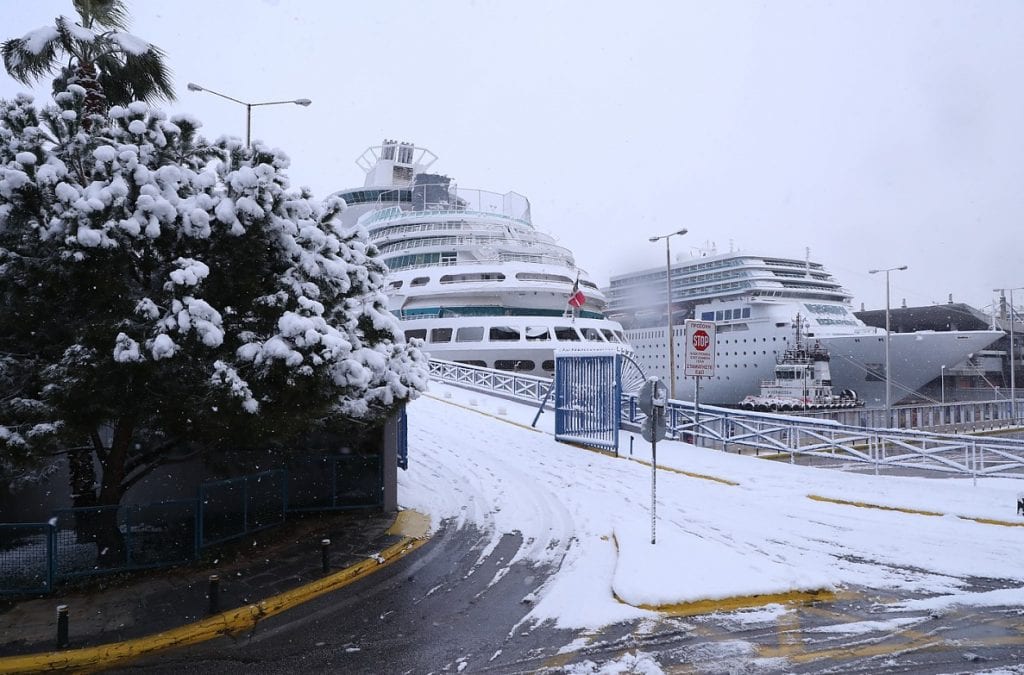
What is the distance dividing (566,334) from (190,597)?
30.8 m

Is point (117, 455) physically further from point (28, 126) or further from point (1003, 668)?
point (1003, 668)

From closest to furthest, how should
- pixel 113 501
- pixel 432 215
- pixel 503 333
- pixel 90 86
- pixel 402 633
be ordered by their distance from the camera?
pixel 402 633 < pixel 113 501 < pixel 90 86 < pixel 503 333 < pixel 432 215

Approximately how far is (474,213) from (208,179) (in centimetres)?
Answer: 3711

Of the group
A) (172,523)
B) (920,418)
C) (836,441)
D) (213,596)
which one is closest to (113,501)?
(172,523)

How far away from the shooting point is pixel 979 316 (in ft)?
194

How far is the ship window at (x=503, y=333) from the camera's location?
121ft

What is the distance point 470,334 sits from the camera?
3753cm

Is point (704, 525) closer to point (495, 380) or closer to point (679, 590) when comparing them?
point (679, 590)

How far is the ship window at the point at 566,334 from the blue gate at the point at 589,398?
18.8m

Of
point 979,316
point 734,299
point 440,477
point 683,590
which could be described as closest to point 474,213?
point 734,299

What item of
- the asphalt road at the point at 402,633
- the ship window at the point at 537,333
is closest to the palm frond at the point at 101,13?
the asphalt road at the point at 402,633

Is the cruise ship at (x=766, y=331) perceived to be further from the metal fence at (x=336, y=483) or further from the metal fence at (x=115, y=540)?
the metal fence at (x=115, y=540)

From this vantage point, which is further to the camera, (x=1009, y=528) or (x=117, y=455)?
(x=1009, y=528)

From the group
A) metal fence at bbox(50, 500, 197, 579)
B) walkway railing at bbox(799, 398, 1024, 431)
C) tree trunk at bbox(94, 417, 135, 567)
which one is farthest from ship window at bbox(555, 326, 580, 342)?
tree trunk at bbox(94, 417, 135, 567)
